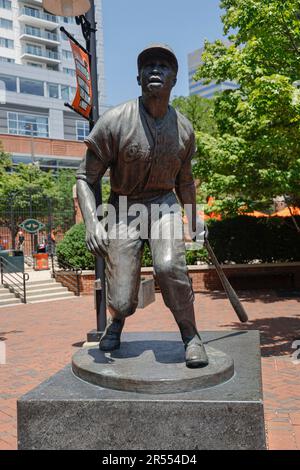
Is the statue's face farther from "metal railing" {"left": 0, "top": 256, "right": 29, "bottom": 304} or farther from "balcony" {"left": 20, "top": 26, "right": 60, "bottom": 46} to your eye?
"balcony" {"left": 20, "top": 26, "right": 60, "bottom": 46}

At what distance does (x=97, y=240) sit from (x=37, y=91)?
52.5 meters

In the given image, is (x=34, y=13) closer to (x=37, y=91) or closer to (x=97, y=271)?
(x=37, y=91)

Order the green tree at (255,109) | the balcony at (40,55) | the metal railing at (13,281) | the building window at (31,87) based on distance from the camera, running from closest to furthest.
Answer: the green tree at (255,109) < the metal railing at (13,281) < the building window at (31,87) < the balcony at (40,55)

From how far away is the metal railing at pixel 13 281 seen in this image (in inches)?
622

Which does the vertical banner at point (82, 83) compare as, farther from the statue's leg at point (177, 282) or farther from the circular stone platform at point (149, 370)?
the circular stone platform at point (149, 370)

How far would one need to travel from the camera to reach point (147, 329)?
32.2 ft

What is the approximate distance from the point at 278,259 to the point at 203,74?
281 inches

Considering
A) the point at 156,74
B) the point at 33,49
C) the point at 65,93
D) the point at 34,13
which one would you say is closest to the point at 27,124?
the point at 65,93

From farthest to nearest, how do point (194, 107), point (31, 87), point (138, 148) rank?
point (31, 87)
point (194, 107)
point (138, 148)

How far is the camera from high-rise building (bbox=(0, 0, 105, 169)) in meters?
47.1

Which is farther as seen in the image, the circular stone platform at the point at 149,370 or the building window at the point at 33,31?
the building window at the point at 33,31

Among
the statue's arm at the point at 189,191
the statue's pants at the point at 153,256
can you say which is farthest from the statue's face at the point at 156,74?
the statue's pants at the point at 153,256

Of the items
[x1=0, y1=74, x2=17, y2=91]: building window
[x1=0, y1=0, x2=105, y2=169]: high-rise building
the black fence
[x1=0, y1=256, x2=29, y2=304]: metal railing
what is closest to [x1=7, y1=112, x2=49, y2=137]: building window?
[x1=0, y1=0, x2=105, y2=169]: high-rise building
